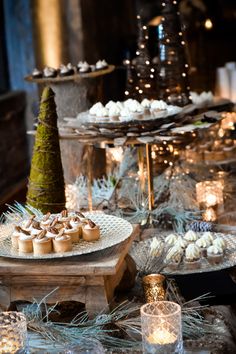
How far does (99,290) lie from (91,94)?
5.81 ft

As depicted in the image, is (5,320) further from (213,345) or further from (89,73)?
(89,73)

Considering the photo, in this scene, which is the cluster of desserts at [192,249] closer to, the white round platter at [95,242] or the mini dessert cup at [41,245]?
the white round platter at [95,242]


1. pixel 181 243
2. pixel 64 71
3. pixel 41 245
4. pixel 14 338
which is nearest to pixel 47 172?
pixel 181 243

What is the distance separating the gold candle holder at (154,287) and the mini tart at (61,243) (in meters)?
0.29

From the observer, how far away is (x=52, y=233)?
2.21 meters

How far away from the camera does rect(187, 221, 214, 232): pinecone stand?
281 cm

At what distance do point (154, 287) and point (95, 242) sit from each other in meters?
0.24

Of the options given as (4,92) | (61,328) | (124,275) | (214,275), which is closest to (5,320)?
(61,328)

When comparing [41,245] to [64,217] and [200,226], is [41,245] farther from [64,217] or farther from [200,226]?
[200,226]

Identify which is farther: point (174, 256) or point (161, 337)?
point (174, 256)

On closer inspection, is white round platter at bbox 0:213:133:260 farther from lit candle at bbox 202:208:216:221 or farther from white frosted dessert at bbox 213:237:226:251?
lit candle at bbox 202:208:216:221

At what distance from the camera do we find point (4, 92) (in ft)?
19.7

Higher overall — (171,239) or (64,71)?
(64,71)

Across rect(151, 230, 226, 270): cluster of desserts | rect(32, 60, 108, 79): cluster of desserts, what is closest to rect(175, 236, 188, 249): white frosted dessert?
rect(151, 230, 226, 270): cluster of desserts
